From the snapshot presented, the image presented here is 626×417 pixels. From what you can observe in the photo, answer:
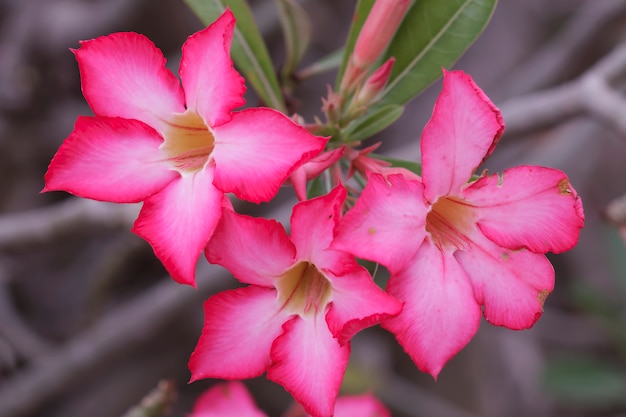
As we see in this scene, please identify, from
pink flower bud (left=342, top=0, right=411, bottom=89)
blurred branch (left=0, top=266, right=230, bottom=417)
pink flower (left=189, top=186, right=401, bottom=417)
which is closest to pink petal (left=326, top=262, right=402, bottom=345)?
pink flower (left=189, top=186, right=401, bottom=417)

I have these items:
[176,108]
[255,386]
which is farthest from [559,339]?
[176,108]

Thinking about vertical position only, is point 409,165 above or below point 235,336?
above

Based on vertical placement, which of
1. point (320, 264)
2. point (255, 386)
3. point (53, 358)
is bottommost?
point (255, 386)

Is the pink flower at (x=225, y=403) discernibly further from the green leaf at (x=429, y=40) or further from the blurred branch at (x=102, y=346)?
the green leaf at (x=429, y=40)

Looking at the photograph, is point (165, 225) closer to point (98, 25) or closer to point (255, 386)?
point (98, 25)

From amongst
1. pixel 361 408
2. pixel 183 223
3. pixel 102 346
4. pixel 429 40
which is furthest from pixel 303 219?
pixel 102 346

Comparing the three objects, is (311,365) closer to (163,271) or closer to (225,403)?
(225,403)
